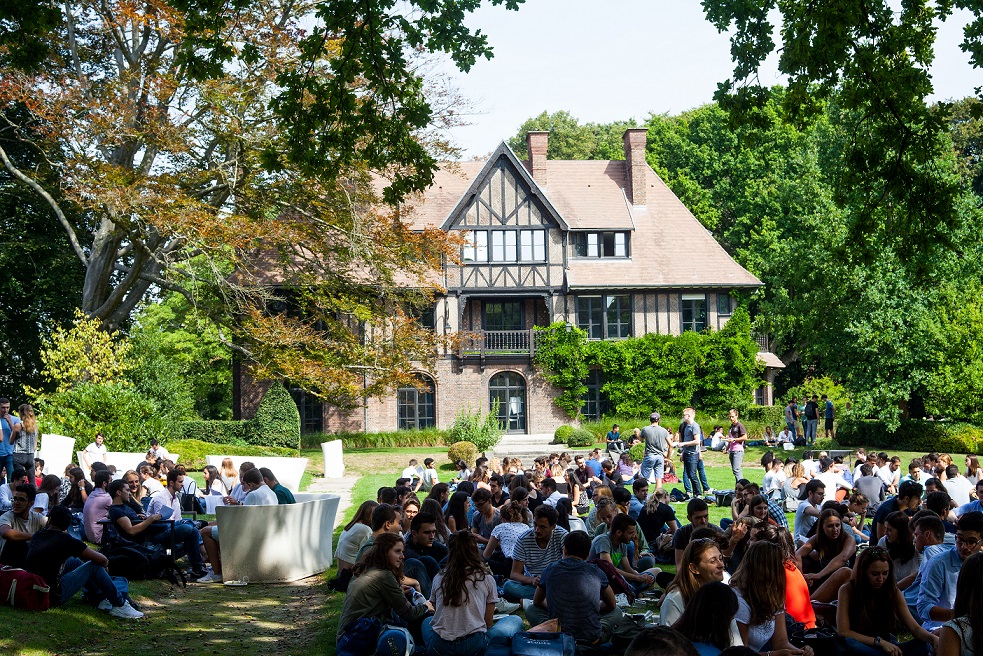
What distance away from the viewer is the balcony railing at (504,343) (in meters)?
42.5

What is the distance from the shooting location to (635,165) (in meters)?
45.5

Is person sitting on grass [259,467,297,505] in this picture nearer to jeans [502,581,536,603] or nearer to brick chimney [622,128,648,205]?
jeans [502,581,536,603]

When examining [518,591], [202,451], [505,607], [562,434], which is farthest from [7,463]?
[562,434]

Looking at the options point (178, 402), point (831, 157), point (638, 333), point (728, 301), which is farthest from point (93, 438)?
point (831, 157)

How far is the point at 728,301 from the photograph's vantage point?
141 ft

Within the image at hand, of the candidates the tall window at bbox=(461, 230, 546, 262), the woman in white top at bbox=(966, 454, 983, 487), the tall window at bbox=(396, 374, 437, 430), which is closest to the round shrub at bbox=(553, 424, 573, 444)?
the tall window at bbox=(396, 374, 437, 430)

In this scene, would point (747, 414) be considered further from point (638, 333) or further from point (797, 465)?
point (797, 465)

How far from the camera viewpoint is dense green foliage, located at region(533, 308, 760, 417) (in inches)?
1639

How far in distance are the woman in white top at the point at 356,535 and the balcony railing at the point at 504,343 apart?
30020 mm

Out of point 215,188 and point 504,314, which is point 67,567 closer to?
point 215,188

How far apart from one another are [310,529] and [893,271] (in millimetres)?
26436

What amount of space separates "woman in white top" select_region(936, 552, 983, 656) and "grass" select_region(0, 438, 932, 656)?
5792 mm

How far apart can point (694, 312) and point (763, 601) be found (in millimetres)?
36467

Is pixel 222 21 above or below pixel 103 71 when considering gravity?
below
